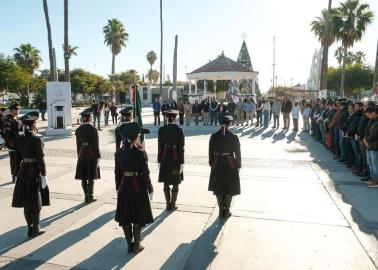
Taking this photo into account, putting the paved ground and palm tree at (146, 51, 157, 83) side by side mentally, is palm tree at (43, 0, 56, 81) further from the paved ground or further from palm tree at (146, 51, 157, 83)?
palm tree at (146, 51, 157, 83)

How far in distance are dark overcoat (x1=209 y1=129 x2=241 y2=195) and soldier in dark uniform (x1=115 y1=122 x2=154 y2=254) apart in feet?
5.43

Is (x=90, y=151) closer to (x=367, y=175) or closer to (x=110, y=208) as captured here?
(x=110, y=208)

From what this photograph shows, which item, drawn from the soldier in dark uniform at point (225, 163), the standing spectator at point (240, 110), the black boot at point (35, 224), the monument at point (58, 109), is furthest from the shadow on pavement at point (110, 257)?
the standing spectator at point (240, 110)

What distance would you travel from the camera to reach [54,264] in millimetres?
4738

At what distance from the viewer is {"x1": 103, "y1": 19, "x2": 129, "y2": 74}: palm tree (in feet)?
200

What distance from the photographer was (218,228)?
5977 mm

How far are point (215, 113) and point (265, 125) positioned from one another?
3254 mm

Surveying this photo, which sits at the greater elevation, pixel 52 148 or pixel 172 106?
pixel 172 106

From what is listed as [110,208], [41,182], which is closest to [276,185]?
[110,208]

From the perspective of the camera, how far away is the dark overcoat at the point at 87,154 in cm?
718

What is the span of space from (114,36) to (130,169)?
59.6 meters

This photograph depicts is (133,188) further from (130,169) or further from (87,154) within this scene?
(87,154)

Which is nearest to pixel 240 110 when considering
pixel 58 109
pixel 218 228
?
pixel 58 109

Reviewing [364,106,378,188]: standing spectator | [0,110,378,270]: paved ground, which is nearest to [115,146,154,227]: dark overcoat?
[0,110,378,270]: paved ground
